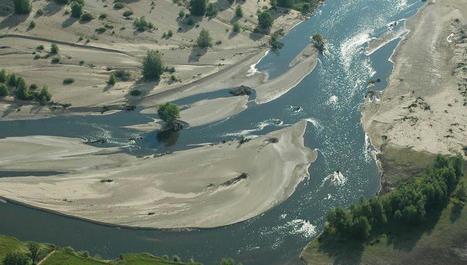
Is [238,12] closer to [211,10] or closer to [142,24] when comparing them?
[211,10]

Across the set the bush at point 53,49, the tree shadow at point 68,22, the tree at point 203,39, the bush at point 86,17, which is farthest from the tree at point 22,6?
the tree at point 203,39

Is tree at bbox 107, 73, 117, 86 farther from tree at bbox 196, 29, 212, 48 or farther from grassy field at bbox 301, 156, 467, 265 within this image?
grassy field at bbox 301, 156, 467, 265

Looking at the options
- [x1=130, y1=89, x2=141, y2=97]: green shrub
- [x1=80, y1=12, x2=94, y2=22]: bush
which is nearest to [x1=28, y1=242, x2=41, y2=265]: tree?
[x1=130, y1=89, x2=141, y2=97]: green shrub

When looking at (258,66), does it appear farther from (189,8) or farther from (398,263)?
(398,263)

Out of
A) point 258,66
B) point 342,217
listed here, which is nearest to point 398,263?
point 342,217

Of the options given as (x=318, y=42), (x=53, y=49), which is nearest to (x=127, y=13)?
(x=53, y=49)
